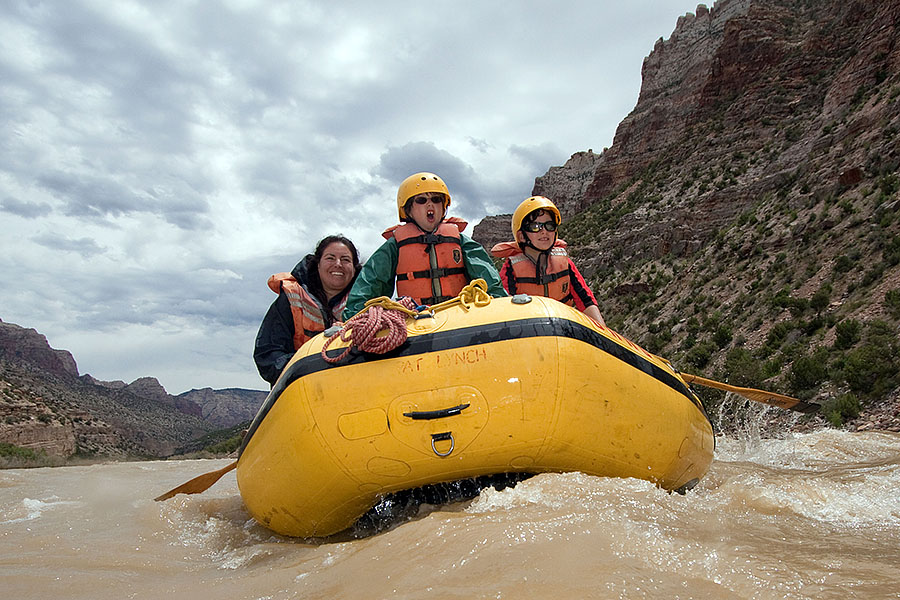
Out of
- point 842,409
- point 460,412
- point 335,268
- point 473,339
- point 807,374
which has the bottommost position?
point 842,409

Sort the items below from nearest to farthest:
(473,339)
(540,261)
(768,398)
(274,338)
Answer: (473,339)
(274,338)
(768,398)
(540,261)

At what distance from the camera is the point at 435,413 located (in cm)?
240

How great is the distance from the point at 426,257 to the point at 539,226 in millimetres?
1362

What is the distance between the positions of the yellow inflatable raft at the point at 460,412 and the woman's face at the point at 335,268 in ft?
5.84

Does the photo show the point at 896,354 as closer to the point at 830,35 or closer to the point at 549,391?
the point at 549,391

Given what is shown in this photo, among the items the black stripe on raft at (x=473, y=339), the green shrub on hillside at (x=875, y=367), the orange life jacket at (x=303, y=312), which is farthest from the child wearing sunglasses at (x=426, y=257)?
the green shrub on hillside at (x=875, y=367)

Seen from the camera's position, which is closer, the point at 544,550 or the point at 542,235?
the point at 544,550

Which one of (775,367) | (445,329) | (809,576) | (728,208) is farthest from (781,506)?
(728,208)

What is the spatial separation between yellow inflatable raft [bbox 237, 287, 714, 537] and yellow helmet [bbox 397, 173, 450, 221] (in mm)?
1486

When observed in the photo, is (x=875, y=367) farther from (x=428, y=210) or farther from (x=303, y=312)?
(x=303, y=312)

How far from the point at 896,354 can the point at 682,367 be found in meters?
7.80

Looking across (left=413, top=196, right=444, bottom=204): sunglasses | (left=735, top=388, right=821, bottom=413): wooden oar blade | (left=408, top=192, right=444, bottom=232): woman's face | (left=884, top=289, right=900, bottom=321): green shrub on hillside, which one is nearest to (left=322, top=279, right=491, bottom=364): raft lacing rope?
(left=408, top=192, right=444, bottom=232): woman's face

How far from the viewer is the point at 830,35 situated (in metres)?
35.6

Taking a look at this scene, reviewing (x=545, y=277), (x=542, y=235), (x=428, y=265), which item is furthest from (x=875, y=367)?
(x=428, y=265)
